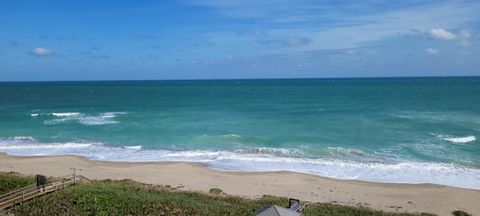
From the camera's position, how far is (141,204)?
19.5 meters

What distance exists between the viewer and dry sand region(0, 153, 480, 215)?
23.5m

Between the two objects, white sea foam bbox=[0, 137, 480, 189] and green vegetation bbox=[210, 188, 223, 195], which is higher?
white sea foam bbox=[0, 137, 480, 189]

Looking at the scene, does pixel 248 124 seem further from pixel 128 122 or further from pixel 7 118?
pixel 7 118

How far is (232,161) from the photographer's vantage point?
33.0m

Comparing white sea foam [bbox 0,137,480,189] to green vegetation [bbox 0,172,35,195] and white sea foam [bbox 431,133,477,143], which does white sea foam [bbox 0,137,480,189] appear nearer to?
white sea foam [bbox 431,133,477,143]

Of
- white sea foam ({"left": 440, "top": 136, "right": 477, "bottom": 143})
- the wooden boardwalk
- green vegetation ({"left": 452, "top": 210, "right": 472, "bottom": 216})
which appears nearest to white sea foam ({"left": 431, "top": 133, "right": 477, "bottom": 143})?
white sea foam ({"left": 440, "top": 136, "right": 477, "bottom": 143})

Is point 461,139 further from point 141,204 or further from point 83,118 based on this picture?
point 83,118

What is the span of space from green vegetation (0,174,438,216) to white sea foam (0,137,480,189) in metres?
8.33

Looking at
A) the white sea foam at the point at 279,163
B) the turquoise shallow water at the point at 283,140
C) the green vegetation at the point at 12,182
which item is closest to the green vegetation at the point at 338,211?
the white sea foam at the point at 279,163

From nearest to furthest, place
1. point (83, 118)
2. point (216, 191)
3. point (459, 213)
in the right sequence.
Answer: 1. point (459, 213)
2. point (216, 191)
3. point (83, 118)

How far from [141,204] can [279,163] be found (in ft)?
48.4

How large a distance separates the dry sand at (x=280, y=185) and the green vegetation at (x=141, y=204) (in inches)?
100

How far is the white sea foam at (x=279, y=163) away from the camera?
2862 cm

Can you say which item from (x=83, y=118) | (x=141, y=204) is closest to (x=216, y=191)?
(x=141, y=204)
